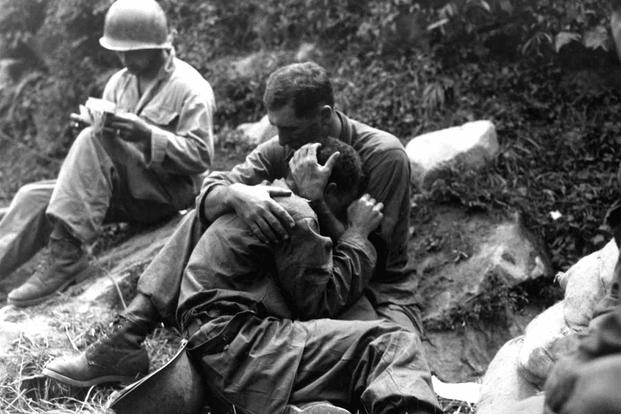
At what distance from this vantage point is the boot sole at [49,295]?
6.17m

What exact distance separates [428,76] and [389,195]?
2.85m

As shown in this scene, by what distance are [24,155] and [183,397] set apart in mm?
6065

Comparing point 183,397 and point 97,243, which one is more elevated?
point 183,397

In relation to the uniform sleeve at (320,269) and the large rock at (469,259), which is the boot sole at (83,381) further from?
the large rock at (469,259)

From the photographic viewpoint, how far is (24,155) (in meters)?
9.81

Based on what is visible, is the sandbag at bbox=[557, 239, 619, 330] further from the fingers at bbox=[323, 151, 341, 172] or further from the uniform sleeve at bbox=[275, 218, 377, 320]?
the fingers at bbox=[323, 151, 341, 172]

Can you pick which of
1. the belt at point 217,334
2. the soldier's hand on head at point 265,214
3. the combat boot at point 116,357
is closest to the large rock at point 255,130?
the combat boot at point 116,357

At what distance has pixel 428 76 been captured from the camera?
7.68m

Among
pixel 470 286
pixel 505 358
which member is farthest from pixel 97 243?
pixel 505 358

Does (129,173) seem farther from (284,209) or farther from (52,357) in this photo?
(284,209)

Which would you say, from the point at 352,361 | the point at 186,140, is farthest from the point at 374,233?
the point at 186,140

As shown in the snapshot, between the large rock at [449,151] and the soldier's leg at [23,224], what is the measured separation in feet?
8.23

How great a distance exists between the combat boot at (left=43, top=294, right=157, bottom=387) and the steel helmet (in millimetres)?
2233

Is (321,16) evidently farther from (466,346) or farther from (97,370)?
(97,370)
